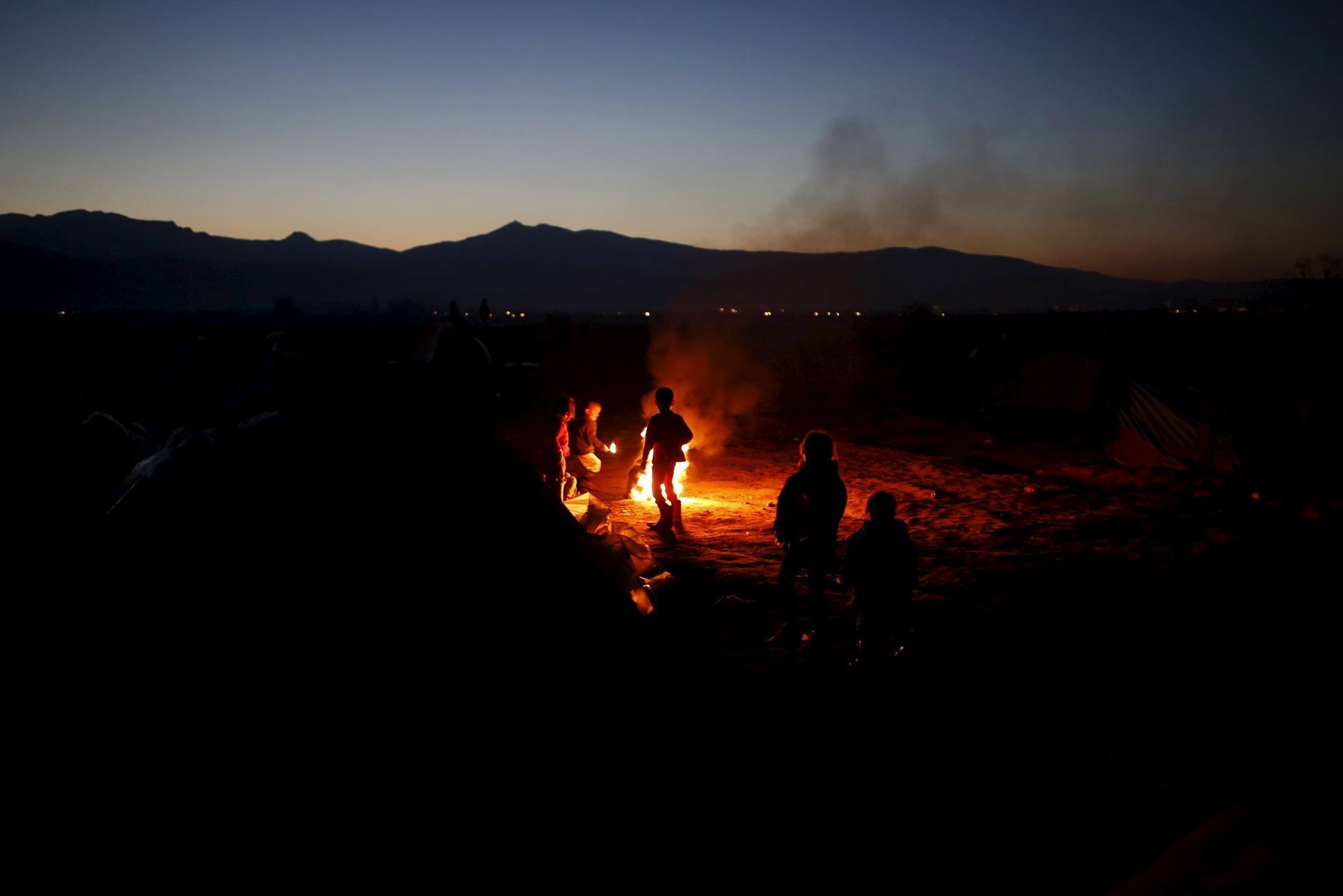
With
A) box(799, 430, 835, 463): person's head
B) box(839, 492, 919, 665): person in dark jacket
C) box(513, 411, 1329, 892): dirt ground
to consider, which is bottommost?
box(513, 411, 1329, 892): dirt ground

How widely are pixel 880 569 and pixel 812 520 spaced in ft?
2.98

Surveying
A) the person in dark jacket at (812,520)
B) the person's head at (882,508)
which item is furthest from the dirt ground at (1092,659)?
the person's head at (882,508)

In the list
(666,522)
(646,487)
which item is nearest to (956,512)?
(666,522)

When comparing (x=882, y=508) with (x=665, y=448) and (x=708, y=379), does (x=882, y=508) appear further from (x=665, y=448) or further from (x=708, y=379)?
(x=708, y=379)

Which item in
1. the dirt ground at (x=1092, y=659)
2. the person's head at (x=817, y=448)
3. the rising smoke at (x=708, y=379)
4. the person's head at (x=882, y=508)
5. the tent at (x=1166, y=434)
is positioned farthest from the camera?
the rising smoke at (x=708, y=379)

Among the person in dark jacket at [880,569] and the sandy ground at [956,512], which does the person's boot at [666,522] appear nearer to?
the sandy ground at [956,512]

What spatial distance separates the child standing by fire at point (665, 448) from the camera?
8.56m

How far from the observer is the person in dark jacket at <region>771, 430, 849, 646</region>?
18.7 feet

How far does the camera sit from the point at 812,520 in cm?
576

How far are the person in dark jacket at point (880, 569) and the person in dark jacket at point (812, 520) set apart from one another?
2.07 ft

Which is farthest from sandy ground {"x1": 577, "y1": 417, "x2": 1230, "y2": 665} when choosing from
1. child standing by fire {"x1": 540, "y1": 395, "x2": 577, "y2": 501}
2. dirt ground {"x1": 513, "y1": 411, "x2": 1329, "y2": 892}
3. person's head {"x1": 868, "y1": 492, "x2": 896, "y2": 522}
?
person's head {"x1": 868, "y1": 492, "x2": 896, "y2": 522}

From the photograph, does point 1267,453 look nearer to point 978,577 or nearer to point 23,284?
point 978,577

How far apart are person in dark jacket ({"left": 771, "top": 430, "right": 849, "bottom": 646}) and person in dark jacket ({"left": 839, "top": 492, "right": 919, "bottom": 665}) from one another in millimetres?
629

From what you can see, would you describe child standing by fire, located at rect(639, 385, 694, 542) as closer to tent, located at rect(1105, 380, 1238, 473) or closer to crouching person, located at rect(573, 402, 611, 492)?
crouching person, located at rect(573, 402, 611, 492)
